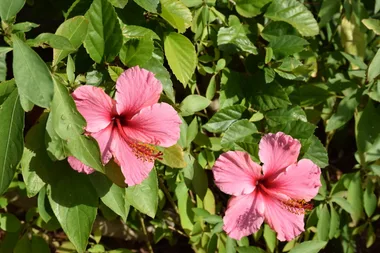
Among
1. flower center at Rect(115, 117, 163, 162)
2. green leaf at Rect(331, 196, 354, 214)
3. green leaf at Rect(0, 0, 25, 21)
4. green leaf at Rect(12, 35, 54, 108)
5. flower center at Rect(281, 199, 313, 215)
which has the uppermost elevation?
green leaf at Rect(0, 0, 25, 21)

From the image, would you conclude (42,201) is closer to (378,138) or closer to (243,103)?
(243,103)

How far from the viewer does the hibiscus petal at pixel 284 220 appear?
127 centimetres

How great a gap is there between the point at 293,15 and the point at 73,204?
0.83 meters

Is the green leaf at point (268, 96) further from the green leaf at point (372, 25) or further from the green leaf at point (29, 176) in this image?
the green leaf at point (29, 176)

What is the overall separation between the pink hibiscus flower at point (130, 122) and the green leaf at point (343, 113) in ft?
2.48

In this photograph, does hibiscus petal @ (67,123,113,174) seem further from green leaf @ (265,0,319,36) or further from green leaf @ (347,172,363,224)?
green leaf @ (347,172,363,224)

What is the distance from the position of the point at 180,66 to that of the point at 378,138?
69 cm

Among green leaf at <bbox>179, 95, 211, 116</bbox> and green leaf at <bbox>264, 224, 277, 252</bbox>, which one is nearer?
green leaf at <bbox>179, 95, 211, 116</bbox>

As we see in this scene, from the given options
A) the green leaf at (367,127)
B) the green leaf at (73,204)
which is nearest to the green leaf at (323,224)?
the green leaf at (367,127)

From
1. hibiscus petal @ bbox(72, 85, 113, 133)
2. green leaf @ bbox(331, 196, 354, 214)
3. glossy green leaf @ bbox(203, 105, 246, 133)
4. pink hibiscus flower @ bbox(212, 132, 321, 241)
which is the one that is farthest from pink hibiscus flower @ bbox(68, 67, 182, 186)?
green leaf @ bbox(331, 196, 354, 214)

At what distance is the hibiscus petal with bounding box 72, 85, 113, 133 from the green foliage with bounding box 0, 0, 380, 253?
0.07 m

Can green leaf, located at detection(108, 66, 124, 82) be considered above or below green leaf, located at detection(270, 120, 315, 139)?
above

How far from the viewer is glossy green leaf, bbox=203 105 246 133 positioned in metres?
1.40

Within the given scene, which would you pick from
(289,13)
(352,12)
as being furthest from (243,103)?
(352,12)
